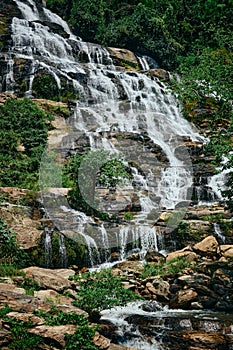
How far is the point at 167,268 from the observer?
35.8ft

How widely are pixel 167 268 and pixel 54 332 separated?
5.28 metres

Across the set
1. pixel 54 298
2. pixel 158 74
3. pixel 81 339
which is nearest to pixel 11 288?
pixel 54 298

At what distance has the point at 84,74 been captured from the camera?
980 inches

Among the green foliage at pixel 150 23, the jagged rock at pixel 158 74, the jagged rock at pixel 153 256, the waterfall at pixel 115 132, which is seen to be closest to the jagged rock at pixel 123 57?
the waterfall at pixel 115 132

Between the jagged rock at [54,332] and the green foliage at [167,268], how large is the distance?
4.53 meters

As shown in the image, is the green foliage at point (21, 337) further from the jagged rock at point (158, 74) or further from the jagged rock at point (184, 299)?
the jagged rock at point (158, 74)

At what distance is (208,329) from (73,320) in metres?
→ 2.62

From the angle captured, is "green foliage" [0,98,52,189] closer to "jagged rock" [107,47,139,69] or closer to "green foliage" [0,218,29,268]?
"green foliage" [0,218,29,268]

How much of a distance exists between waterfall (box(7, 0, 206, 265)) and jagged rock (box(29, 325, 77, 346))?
6.19m

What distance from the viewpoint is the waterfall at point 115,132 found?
13.4 metres

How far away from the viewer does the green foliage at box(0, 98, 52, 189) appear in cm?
1603

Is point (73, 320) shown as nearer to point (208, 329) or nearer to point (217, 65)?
point (208, 329)

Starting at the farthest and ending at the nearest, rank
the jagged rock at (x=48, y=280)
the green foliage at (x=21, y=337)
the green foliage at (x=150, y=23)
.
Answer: the green foliage at (x=150, y=23) → the jagged rock at (x=48, y=280) → the green foliage at (x=21, y=337)

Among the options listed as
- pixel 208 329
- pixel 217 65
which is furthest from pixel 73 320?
pixel 217 65
